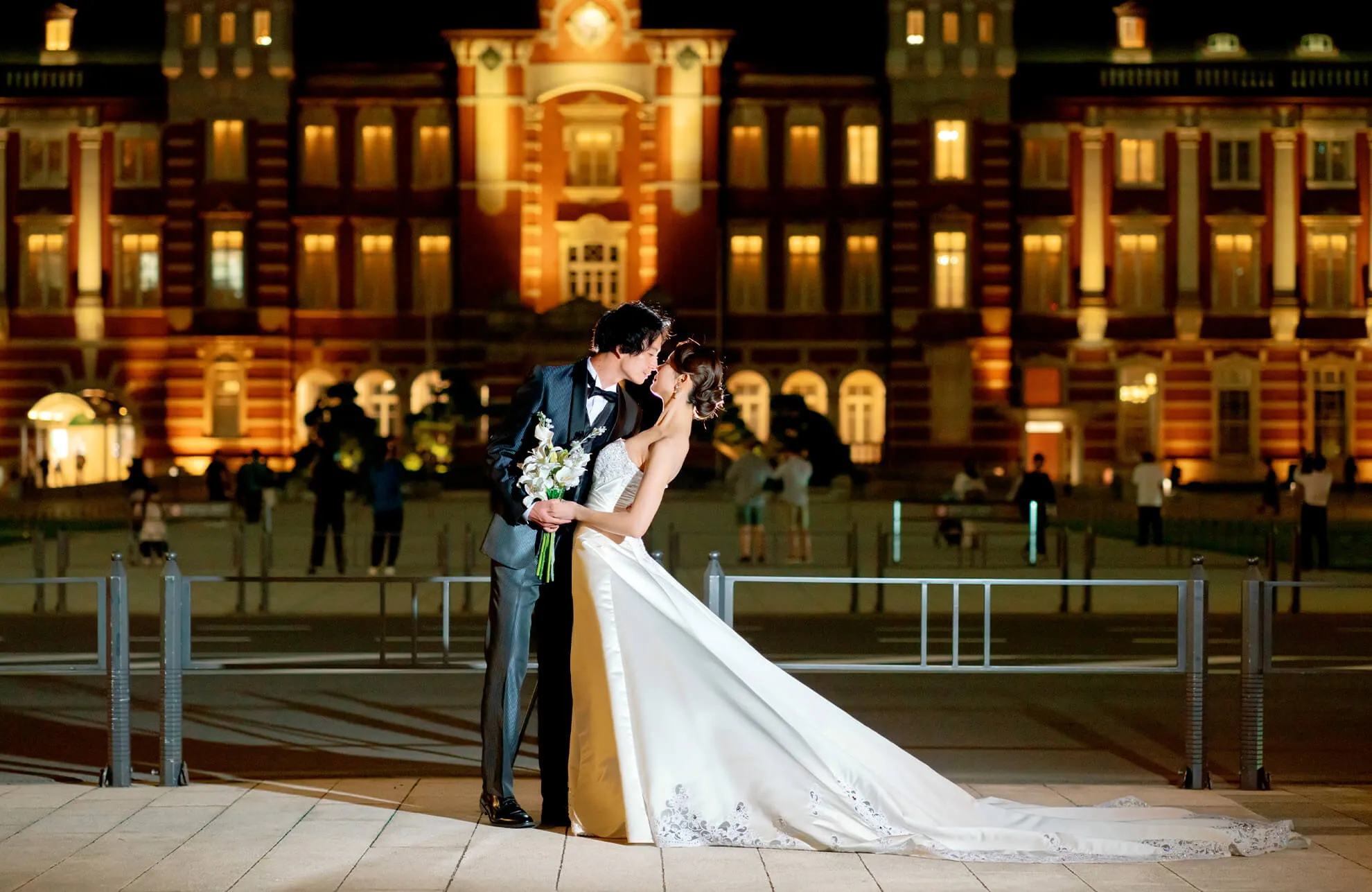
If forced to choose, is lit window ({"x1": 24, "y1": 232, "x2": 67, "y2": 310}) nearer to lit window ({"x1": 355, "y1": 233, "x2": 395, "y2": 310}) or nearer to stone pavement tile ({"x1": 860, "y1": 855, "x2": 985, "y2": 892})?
lit window ({"x1": 355, "y1": 233, "x2": 395, "y2": 310})

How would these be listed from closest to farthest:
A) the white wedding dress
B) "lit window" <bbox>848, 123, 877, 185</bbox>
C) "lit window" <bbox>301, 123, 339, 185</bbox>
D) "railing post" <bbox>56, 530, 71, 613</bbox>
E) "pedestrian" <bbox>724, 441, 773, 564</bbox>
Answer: the white wedding dress < "railing post" <bbox>56, 530, 71, 613</bbox> < "pedestrian" <bbox>724, 441, 773, 564</bbox> < "lit window" <bbox>301, 123, 339, 185</bbox> < "lit window" <bbox>848, 123, 877, 185</bbox>

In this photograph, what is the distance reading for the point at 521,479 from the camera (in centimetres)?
660

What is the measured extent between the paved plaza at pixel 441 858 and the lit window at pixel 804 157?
39.4 meters

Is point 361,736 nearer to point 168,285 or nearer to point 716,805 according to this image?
point 716,805

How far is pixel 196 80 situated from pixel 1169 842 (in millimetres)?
42960

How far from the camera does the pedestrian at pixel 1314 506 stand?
21.5 m

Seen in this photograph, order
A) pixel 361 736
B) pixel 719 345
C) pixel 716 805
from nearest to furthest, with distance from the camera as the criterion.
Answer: pixel 716 805
pixel 361 736
pixel 719 345

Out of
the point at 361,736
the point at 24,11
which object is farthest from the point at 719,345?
the point at 361,736

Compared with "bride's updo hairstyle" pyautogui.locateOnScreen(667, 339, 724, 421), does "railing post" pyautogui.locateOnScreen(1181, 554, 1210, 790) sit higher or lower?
lower

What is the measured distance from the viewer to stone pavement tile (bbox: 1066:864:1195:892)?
5832mm

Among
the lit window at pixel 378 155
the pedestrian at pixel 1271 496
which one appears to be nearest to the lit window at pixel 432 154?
the lit window at pixel 378 155

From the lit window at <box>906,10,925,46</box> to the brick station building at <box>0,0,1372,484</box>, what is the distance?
0.35 ft

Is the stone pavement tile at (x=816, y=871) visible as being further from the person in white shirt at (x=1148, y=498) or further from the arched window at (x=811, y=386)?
the arched window at (x=811, y=386)

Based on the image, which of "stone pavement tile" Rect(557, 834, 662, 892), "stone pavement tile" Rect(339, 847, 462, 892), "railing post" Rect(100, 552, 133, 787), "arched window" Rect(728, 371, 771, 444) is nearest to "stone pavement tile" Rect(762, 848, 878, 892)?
"stone pavement tile" Rect(557, 834, 662, 892)
